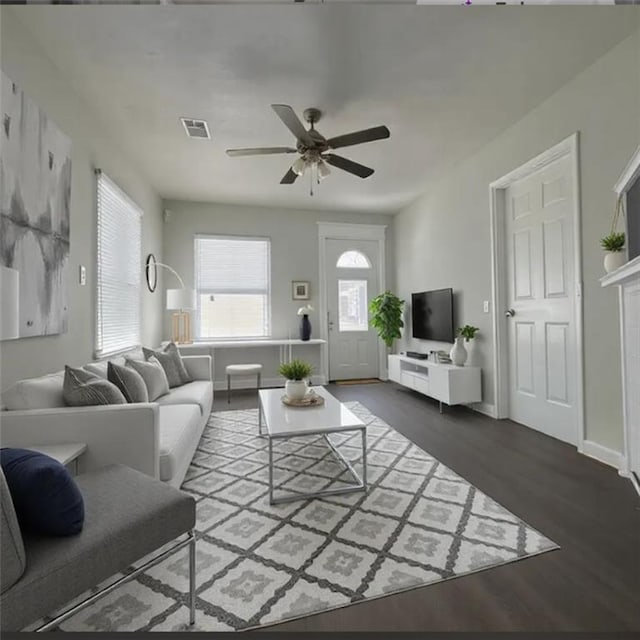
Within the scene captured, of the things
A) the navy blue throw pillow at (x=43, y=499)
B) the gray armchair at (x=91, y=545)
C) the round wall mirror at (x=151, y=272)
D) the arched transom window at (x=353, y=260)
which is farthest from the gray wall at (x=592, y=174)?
the round wall mirror at (x=151, y=272)

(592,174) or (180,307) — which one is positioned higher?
(592,174)

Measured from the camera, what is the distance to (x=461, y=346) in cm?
384

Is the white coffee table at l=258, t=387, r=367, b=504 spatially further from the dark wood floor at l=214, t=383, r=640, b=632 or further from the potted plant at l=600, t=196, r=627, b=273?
the potted plant at l=600, t=196, r=627, b=273

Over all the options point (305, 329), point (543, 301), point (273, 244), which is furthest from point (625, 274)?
point (273, 244)

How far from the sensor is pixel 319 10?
1.93m

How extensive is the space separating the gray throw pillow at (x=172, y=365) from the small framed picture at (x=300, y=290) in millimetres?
2327

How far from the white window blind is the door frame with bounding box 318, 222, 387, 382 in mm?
2599

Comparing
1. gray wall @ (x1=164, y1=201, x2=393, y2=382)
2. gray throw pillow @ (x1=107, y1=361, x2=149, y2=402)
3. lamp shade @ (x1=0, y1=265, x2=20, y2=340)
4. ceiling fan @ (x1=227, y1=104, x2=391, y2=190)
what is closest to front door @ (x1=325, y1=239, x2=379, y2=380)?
gray wall @ (x1=164, y1=201, x2=393, y2=382)

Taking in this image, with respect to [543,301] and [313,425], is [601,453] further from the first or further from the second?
[313,425]

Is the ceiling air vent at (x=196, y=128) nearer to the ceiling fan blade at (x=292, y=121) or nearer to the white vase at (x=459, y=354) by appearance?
the ceiling fan blade at (x=292, y=121)

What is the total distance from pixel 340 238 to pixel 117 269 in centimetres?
334

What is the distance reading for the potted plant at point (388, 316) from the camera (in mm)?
5316

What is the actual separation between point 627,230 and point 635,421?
43.1 inches

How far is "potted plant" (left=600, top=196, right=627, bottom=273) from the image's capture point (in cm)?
218
